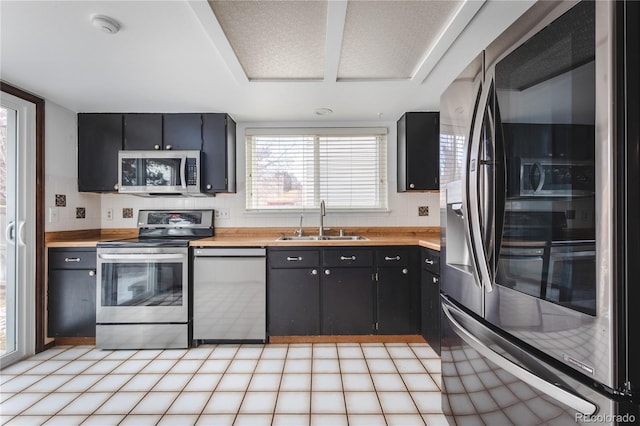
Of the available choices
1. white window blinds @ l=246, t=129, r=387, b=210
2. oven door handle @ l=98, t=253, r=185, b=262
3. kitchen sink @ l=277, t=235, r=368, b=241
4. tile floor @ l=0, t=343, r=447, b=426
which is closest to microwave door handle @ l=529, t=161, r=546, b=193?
tile floor @ l=0, t=343, r=447, b=426

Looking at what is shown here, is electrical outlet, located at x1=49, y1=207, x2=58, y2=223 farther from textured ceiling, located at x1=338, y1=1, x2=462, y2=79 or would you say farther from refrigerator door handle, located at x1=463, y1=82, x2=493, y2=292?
refrigerator door handle, located at x1=463, y1=82, x2=493, y2=292

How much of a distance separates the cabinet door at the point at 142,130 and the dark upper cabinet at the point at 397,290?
7.72 feet

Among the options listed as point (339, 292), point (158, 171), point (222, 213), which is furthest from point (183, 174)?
point (339, 292)

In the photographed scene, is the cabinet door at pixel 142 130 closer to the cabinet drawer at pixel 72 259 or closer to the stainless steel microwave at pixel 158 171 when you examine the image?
the stainless steel microwave at pixel 158 171

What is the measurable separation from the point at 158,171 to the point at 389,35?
2295 millimetres

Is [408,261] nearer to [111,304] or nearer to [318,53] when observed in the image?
[318,53]

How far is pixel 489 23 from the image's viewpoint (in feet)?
5.44

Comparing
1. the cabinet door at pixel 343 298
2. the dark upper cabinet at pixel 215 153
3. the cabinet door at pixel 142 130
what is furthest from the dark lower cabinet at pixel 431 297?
the cabinet door at pixel 142 130

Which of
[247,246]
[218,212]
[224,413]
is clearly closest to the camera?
[224,413]

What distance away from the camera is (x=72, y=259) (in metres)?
2.75

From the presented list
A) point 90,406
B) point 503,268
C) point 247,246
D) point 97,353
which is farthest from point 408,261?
point 97,353

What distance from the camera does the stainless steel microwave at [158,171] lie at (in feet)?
9.74

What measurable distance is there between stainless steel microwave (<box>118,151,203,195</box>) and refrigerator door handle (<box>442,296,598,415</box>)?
2.47 metres

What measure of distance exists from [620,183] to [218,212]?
10.5ft
